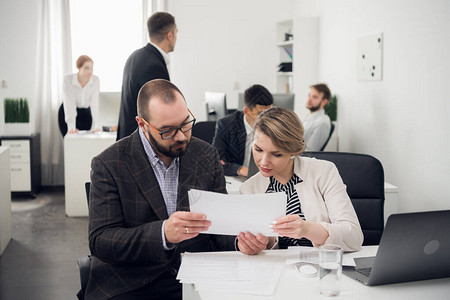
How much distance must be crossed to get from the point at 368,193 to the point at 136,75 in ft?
6.06

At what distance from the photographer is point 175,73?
7.34m

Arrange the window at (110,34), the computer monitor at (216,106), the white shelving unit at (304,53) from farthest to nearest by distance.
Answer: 1. the window at (110,34)
2. the white shelving unit at (304,53)
3. the computer monitor at (216,106)

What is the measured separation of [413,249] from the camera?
1.40 meters

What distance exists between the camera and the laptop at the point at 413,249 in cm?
136

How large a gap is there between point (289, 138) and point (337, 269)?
2.26 feet

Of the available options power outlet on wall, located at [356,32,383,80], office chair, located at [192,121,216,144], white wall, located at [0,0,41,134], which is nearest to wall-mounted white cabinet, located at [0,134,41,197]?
white wall, located at [0,0,41,134]

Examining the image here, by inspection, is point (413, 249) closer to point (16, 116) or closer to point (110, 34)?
point (16, 116)

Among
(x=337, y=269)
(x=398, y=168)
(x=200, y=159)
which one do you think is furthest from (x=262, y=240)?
(x=398, y=168)

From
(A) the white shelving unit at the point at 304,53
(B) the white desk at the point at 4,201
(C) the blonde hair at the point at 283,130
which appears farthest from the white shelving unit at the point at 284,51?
(C) the blonde hair at the point at 283,130

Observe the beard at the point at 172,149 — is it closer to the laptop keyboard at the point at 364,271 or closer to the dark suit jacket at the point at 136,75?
the laptop keyboard at the point at 364,271

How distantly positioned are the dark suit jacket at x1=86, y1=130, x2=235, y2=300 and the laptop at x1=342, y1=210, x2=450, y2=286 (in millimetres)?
623

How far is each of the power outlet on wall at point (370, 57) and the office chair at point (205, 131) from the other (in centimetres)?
182

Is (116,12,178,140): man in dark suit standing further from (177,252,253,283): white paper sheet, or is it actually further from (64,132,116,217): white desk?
(177,252,253,283): white paper sheet

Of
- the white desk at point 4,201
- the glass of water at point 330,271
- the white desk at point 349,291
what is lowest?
the white desk at point 4,201
